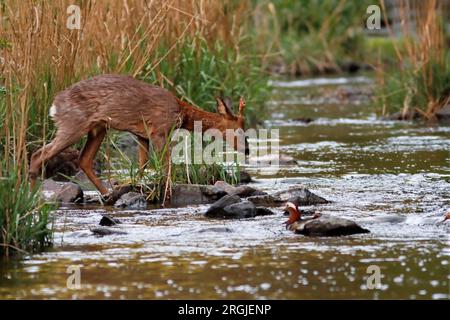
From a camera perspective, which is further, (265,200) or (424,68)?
(424,68)

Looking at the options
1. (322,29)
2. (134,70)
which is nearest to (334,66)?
(322,29)

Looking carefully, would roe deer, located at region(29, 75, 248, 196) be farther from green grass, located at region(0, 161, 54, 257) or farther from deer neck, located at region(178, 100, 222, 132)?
green grass, located at region(0, 161, 54, 257)

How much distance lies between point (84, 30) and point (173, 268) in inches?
→ 184

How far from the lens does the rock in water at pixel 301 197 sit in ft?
30.9

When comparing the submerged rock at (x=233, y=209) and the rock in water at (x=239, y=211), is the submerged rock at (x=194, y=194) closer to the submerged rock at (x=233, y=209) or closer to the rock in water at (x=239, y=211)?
the submerged rock at (x=233, y=209)

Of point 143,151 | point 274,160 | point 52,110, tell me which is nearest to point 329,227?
point 143,151

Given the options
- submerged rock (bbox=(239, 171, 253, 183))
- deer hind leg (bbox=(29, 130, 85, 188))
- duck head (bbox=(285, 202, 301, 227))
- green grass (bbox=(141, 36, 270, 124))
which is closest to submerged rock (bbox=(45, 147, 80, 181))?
deer hind leg (bbox=(29, 130, 85, 188))

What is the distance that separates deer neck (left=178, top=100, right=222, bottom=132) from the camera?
1070 cm

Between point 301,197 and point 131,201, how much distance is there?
139cm

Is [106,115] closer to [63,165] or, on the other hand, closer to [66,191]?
[66,191]

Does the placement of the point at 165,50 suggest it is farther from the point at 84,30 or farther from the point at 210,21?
the point at 84,30

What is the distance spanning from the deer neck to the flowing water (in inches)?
28.2

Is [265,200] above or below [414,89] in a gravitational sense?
below

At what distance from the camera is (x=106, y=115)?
10.1m
